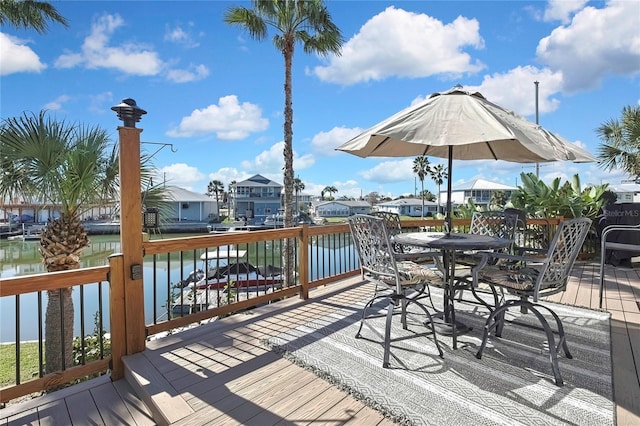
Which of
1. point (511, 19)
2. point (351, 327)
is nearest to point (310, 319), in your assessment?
point (351, 327)

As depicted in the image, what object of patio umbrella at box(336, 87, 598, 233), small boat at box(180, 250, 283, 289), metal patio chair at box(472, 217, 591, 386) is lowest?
small boat at box(180, 250, 283, 289)

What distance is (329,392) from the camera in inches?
79.7

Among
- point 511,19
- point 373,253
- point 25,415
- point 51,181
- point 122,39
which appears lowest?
point 25,415

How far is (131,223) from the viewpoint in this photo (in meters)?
2.56

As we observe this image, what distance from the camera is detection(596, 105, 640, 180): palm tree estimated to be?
303 inches

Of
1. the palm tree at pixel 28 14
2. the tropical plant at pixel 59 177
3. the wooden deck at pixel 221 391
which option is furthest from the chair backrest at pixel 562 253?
the palm tree at pixel 28 14

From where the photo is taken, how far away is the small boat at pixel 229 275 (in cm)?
334

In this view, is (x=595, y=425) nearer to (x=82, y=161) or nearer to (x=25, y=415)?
(x=25, y=415)

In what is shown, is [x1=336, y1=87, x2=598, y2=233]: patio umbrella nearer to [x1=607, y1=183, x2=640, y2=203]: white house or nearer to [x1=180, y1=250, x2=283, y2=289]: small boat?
[x1=180, y1=250, x2=283, y2=289]: small boat

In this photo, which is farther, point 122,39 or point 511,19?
point 122,39

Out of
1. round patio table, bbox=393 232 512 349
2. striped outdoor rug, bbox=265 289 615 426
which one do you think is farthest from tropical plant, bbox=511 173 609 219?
round patio table, bbox=393 232 512 349

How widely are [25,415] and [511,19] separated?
9.33m

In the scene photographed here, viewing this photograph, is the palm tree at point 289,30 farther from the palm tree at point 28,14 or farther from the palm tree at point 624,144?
the palm tree at point 624,144

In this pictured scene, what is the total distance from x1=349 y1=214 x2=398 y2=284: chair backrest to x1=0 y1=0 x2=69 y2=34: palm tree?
8.47 meters
